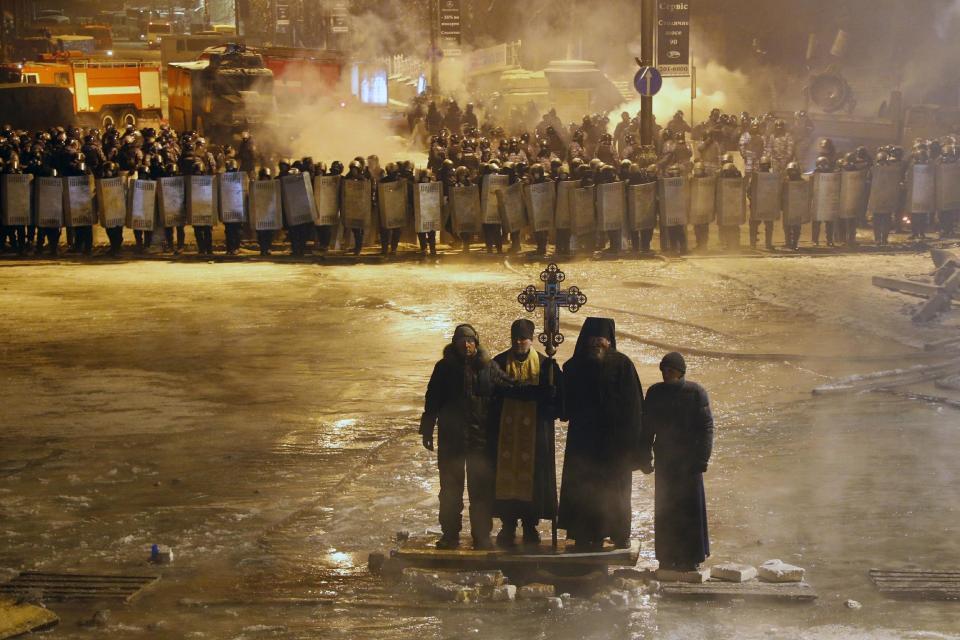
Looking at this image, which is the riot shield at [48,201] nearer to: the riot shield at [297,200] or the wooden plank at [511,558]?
the riot shield at [297,200]

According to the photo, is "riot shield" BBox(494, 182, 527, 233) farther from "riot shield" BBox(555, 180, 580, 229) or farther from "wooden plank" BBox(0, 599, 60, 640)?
"wooden plank" BBox(0, 599, 60, 640)

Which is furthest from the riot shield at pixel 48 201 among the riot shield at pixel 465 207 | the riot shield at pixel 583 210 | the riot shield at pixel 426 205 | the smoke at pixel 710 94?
the smoke at pixel 710 94

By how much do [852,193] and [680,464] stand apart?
1541cm

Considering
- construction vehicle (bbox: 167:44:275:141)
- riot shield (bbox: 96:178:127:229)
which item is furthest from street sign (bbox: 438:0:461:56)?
riot shield (bbox: 96:178:127:229)

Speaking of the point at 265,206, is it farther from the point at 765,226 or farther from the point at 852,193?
the point at 852,193

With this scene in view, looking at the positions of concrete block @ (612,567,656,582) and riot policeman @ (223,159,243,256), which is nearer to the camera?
concrete block @ (612,567,656,582)

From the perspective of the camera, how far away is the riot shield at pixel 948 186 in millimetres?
21906

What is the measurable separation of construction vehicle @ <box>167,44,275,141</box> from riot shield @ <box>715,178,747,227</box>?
61.3 feet

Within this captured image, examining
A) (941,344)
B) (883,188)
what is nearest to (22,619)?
(941,344)

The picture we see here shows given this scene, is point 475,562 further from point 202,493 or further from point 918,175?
point 918,175

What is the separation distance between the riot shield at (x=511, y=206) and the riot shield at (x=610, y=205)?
4.13ft

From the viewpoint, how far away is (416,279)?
61.5 ft

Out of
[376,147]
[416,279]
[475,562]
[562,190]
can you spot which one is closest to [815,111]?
[376,147]

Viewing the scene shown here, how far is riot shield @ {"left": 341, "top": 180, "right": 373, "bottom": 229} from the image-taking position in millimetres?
20828
